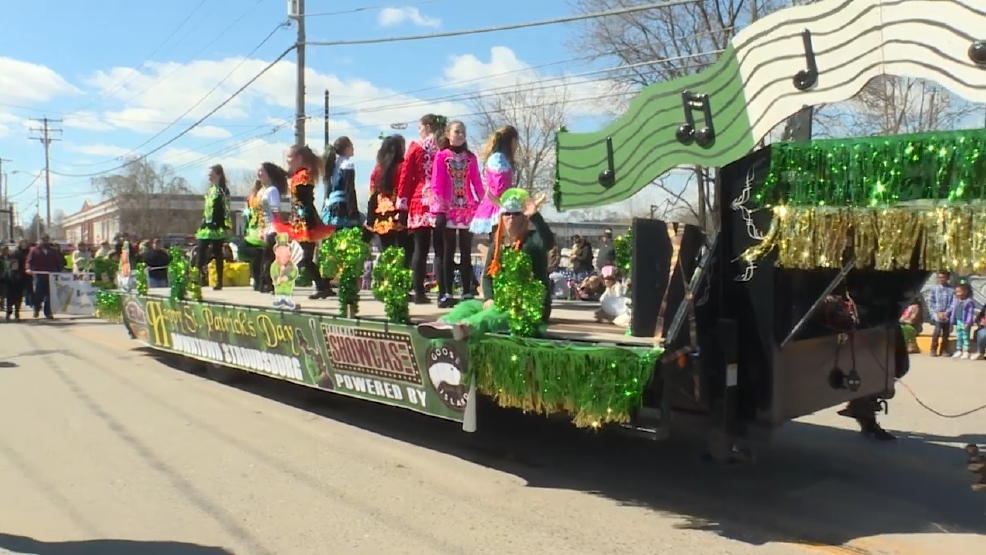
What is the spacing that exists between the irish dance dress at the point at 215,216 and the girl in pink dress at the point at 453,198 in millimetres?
4204

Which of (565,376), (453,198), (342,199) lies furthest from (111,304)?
(565,376)

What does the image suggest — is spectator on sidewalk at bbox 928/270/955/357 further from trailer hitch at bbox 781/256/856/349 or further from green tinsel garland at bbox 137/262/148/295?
green tinsel garland at bbox 137/262/148/295

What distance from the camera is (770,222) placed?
4.59m

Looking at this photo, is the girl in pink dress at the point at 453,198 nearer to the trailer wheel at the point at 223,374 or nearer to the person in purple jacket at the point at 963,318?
the trailer wheel at the point at 223,374

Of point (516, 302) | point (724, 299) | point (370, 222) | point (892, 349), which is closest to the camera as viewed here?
point (724, 299)

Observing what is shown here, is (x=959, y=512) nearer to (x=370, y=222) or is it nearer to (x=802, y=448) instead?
(x=802, y=448)

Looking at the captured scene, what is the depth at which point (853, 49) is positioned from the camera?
3.97 m

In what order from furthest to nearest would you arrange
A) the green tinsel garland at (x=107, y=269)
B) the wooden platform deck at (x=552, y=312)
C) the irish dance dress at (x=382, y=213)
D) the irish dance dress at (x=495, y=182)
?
1. the green tinsel garland at (x=107, y=269)
2. the irish dance dress at (x=382, y=213)
3. the irish dance dress at (x=495, y=182)
4. the wooden platform deck at (x=552, y=312)

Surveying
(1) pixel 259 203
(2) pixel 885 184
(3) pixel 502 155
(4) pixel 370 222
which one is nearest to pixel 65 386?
(1) pixel 259 203

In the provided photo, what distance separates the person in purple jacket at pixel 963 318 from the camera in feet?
42.7

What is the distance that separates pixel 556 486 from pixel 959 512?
2.55m

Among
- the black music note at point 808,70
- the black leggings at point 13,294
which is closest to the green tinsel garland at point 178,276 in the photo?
the black music note at point 808,70

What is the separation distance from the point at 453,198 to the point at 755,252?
12.4ft

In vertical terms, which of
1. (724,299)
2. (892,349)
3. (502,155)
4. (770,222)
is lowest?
(892,349)
